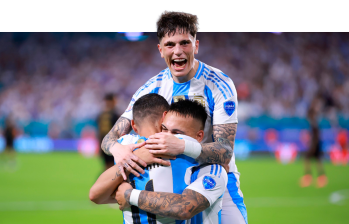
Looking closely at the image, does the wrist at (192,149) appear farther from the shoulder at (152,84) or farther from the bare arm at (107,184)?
the shoulder at (152,84)

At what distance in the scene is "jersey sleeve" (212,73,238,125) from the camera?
2.78 meters

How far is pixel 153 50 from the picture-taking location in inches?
851

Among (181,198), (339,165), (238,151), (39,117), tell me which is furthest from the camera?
(39,117)

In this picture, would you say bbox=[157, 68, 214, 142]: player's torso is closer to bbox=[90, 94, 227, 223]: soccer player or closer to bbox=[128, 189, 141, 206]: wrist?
bbox=[90, 94, 227, 223]: soccer player

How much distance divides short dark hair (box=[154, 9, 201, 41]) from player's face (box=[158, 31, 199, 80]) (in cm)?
3

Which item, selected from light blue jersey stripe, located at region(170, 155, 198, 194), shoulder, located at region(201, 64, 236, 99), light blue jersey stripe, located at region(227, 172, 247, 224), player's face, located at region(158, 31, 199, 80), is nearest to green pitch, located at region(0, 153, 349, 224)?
light blue jersey stripe, located at region(227, 172, 247, 224)

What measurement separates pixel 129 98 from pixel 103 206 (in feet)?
39.6

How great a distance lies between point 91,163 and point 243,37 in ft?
39.0

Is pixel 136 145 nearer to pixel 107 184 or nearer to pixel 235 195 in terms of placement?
pixel 107 184

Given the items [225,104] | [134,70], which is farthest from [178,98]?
[134,70]

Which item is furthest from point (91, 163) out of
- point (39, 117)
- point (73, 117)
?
point (39, 117)

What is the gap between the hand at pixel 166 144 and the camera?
2068mm

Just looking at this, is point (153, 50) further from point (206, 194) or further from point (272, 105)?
point (206, 194)

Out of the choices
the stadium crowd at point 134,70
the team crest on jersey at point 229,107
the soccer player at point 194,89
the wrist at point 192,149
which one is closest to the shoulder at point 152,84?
the soccer player at point 194,89
